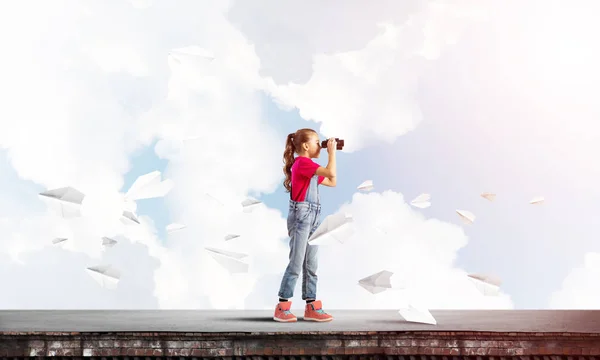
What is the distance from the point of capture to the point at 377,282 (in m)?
5.83

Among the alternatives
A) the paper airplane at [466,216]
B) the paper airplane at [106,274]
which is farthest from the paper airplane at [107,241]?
the paper airplane at [466,216]

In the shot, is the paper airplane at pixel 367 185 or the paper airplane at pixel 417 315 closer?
the paper airplane at pixel 417 315

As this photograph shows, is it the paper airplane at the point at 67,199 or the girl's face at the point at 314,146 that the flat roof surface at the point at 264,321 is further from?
the girl's face at the point at 314,146

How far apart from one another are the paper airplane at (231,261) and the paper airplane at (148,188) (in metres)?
0.65

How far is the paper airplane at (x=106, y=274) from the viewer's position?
5.96 m

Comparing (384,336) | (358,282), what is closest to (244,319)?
(358,282)

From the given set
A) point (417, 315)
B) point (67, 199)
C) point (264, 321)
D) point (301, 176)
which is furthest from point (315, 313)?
point (67, 199)

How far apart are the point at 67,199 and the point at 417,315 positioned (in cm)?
286

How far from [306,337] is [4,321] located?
8.49 feet

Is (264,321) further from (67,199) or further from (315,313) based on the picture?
(67,199)

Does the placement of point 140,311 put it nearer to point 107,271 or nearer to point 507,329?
point 107,271

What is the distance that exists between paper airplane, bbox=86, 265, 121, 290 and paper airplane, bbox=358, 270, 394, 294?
1954 millimetres

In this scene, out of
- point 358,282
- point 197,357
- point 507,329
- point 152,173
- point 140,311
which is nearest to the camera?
point 197,357

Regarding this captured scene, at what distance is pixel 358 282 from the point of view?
5.86m
